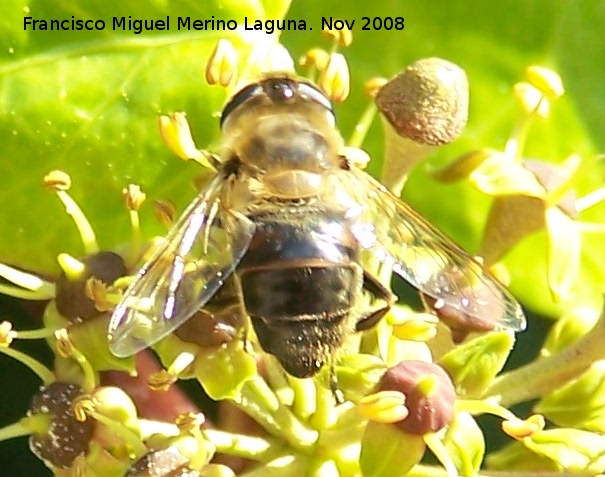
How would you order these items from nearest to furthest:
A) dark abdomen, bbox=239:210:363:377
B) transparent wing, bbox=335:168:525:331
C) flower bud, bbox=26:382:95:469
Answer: dark abdomen, bbox=239:210:363:377 → transparent wing, bbox=335:168:525:331 → flower bud, bbox=26:382:95:469

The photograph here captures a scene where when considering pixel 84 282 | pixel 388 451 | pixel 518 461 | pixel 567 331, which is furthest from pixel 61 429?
pixel 567 331

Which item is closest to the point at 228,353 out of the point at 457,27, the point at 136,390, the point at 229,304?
the point at 229,304

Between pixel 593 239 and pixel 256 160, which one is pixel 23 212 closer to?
pixel 256 160

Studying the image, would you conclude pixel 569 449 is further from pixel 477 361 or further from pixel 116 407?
pixel 116 407

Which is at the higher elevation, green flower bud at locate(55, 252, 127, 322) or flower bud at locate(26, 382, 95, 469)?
green flower bud at locate(55, 252, 127, 322)

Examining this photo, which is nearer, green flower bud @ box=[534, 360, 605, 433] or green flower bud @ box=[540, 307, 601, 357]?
green flower bud @ box=[534, 360, 605, 433]

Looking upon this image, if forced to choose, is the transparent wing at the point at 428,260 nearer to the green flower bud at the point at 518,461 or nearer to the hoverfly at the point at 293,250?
the hoverfly at the point at 293,250

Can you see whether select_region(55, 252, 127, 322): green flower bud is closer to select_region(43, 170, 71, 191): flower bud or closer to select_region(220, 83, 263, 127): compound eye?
select_region(43, 170, 71, 191): flower bud

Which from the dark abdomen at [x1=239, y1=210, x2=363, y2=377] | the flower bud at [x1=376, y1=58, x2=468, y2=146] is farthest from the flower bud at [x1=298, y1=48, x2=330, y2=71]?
the dark abdomen at [x1=239, y1=210, x2=363, y2=377]
